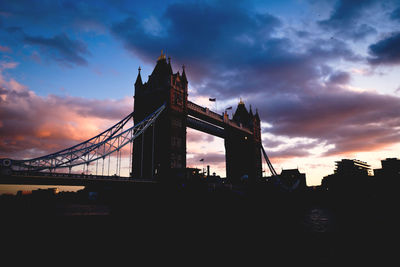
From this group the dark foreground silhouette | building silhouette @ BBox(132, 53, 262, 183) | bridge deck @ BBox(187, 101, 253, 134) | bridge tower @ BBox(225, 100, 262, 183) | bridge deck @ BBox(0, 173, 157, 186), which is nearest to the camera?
the dark foreground silhouette

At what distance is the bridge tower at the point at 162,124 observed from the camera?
156ft

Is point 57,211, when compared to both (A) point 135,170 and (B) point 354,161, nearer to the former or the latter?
(A) point 135,170

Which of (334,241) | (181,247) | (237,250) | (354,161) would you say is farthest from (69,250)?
(354,161)

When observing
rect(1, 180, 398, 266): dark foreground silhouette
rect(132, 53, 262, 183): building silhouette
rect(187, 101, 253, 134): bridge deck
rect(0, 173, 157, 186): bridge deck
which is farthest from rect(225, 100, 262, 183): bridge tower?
rect(0, 173, 157, 186): bridge deck

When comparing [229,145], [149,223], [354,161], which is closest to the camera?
[149,223]

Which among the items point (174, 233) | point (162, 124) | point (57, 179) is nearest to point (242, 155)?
point (162, 124)

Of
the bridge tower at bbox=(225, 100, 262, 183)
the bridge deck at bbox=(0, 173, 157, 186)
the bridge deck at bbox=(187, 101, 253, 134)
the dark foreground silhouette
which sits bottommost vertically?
the dark foreground silhouette

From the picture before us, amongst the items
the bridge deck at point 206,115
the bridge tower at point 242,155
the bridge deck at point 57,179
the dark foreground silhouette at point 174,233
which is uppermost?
the bridge deck at point 206,115

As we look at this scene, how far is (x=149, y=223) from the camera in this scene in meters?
34.1

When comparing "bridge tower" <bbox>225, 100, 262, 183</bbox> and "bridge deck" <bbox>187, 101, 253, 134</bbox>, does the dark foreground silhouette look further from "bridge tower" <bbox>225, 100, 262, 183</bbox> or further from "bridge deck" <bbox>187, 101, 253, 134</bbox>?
"bridge tower" <bbox>225, 100, 262, 183</bbox>

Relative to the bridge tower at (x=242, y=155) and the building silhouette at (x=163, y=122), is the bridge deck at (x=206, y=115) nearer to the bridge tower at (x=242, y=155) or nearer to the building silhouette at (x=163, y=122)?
the building silhouette at (x=163, y=122)

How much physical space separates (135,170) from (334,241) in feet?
117

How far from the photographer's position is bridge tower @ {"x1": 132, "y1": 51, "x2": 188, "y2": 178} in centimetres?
4753

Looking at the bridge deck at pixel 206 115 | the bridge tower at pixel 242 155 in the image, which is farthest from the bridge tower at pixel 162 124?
the bridge tower at pixel 242 155
